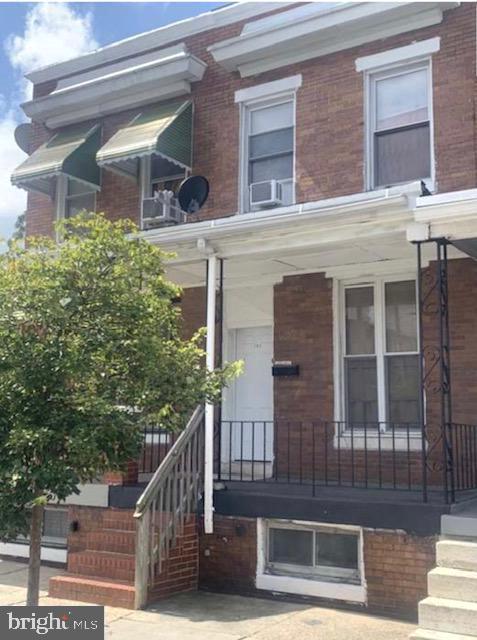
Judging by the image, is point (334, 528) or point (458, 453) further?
point (458, 453)

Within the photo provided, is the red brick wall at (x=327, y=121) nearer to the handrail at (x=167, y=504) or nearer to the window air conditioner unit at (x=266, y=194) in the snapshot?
the window air conditioner unit at (x=266, y=194)

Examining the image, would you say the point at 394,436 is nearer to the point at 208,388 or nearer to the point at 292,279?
the point at 292,279

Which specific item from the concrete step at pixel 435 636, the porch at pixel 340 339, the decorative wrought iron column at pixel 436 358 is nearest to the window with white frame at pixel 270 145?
the porch at pixel 340 339

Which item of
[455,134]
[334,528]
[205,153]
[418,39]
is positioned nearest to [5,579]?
[334,528]

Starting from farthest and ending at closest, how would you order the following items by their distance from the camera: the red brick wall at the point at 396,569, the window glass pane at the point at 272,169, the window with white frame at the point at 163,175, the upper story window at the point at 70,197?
1. the upper story window at the point at 70,197
2. the window with white frame at the point at 163,175
3. the window glass pane at the point at 272,169
4. the red brick wall at the point at 396,569

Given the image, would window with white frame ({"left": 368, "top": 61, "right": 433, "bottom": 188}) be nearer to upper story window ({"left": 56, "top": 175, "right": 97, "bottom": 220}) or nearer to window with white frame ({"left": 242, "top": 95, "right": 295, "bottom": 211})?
window with white frame ({"left": 242, "top": 95, "right": 295, "bottom": 211})

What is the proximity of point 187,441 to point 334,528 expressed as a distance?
1.75 meters

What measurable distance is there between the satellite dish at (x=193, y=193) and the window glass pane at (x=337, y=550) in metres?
5.01

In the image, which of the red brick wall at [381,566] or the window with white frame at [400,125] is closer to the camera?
the red brick wall at [381,566]

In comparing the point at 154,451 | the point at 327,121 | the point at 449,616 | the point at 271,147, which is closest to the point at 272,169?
the point at 271,147

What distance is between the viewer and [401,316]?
9.02m

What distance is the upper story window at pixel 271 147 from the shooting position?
33.2 ft

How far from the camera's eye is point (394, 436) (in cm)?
834

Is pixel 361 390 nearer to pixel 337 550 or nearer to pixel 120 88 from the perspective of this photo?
pixel 337 550
